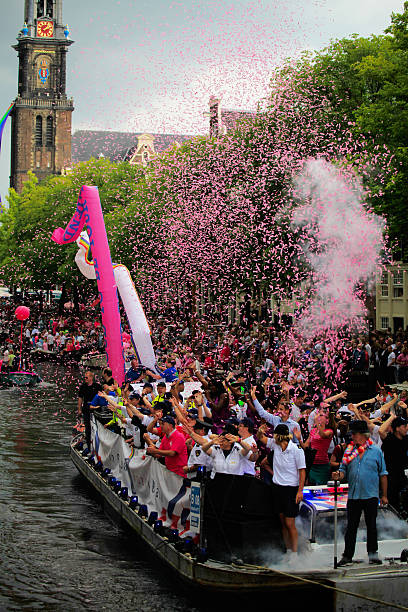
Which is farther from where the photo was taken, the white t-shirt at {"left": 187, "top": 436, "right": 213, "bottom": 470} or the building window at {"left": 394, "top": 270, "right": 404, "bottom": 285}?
the building window at {"left": 394, "top": 270, "right": 404, "bottom": 285}

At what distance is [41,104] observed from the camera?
5536 inches

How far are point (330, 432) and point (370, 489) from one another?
2.18 metres

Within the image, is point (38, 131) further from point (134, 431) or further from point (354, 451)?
point (354, 451)

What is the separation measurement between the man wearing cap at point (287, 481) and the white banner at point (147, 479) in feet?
3.75

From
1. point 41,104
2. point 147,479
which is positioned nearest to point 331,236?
point 147,479

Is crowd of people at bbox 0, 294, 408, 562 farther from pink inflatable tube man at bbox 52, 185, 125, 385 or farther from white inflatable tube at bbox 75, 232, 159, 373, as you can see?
pink inflatable tube man at bbox 52, 185, 125, 385

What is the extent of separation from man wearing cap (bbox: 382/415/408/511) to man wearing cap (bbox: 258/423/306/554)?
1.38 m

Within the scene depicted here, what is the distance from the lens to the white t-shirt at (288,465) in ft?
33.4

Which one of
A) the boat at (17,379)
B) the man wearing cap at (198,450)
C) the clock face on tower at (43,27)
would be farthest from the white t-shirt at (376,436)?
the clock face on tower at (43,27)

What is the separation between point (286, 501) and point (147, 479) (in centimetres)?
317

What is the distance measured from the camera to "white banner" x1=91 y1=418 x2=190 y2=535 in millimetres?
11047

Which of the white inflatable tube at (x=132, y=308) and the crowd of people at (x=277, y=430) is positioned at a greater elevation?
the white inflatable tube at (x=132, y=308)

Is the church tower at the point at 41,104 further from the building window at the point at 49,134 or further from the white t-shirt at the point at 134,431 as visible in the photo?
the white t-shirt at the point at 134,431

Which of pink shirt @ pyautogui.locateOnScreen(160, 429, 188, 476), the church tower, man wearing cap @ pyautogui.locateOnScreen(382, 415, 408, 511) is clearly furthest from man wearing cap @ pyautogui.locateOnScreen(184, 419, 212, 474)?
the church tower
